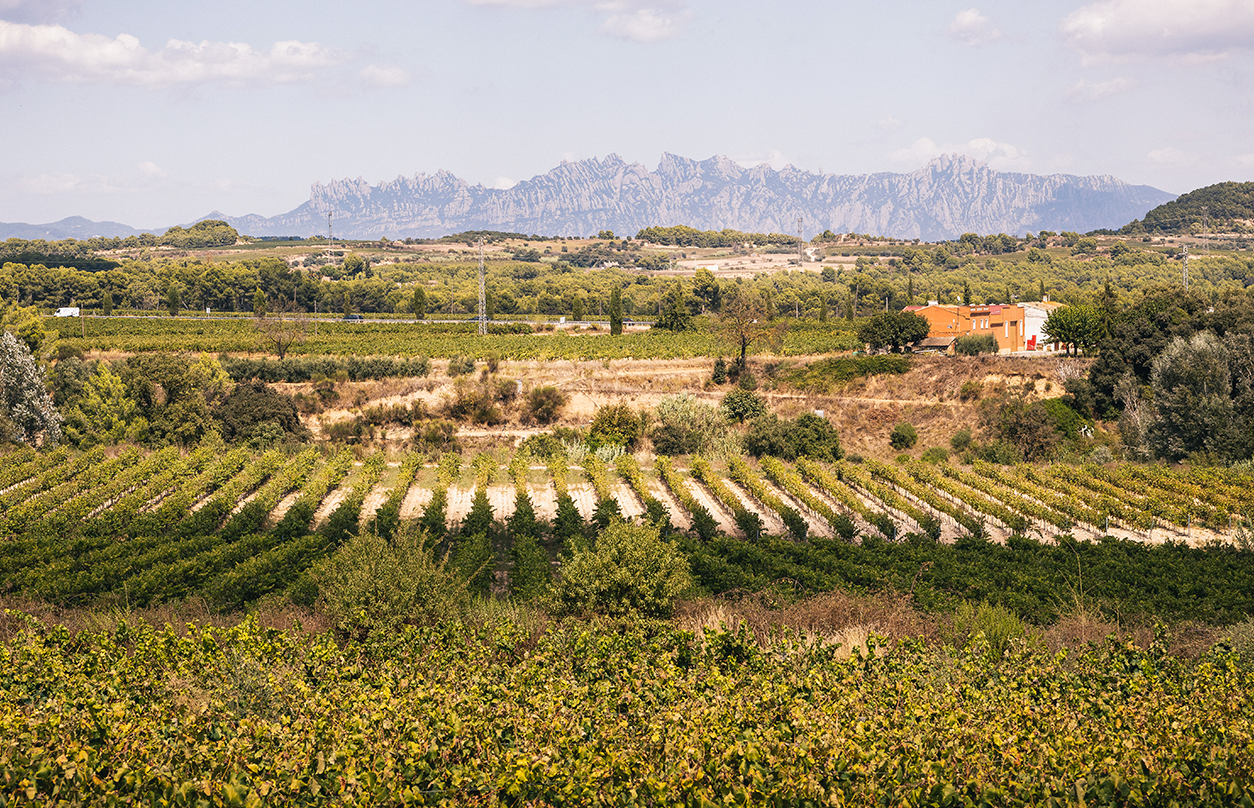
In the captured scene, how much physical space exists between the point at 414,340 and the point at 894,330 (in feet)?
97.5

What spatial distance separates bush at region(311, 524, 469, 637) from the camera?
10930mm

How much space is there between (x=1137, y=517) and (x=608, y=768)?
68.6ft

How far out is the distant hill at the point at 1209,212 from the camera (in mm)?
145625

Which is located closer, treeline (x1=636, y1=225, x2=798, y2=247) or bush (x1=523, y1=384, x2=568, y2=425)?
bush (x1=523, y1=384, x2=568, y2=425)

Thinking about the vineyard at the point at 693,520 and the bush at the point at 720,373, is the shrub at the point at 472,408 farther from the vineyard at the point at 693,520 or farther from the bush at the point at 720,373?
the bush at the point at 720,373

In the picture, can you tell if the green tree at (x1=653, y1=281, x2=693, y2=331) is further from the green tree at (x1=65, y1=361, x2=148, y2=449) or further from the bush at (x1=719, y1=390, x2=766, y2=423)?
the green tree at (x1=65, y1=361, x2=148, y2=449)

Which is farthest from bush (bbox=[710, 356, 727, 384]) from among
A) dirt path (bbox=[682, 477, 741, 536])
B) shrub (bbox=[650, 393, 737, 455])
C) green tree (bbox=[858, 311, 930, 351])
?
dirt path (bbox=[682, 477, 741, 536])

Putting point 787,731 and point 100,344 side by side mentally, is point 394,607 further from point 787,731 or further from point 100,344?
point 100,344

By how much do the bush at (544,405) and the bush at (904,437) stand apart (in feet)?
51.8

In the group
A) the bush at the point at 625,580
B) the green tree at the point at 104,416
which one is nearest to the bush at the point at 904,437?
the bush at the point at 625,580

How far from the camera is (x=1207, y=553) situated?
1783cm

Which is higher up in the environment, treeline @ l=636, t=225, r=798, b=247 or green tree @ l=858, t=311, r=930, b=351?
treeline @ l=636, t=225, r=798, b=247

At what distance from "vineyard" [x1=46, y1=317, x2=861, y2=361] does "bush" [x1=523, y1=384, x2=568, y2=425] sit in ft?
16.6

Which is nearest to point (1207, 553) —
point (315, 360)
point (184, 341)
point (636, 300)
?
point (315, 360)
